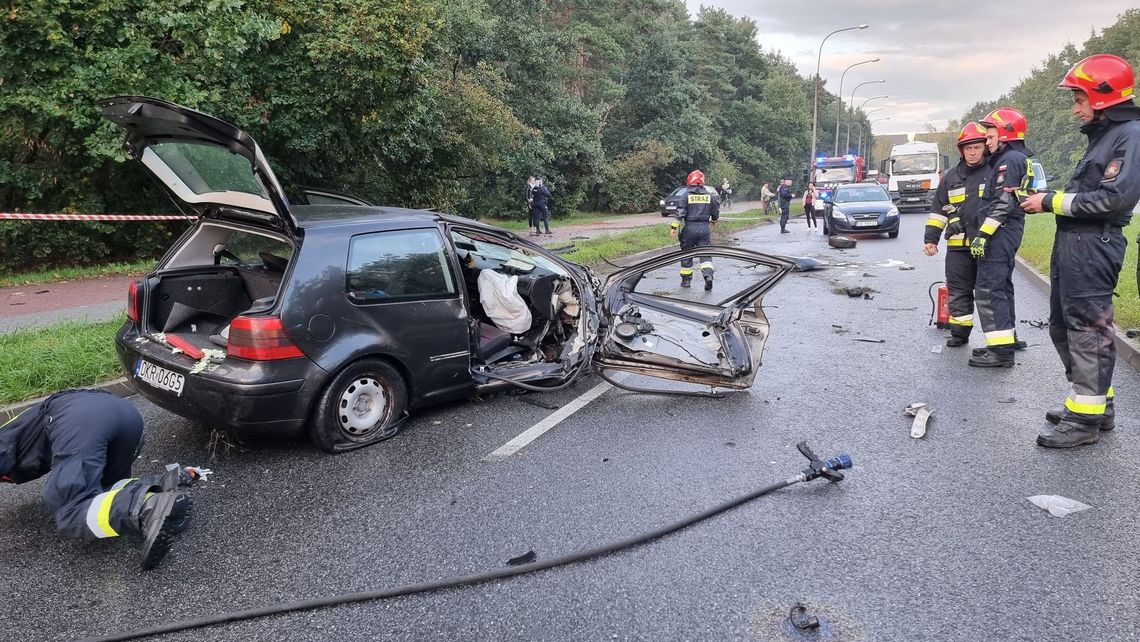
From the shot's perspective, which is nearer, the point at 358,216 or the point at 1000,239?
the point at 358,216

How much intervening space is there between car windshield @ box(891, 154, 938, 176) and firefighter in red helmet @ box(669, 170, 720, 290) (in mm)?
22869

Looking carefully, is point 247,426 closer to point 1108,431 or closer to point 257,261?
point 257,261

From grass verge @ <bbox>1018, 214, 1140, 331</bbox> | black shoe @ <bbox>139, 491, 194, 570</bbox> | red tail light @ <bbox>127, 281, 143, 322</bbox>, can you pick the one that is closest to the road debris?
grass verge @ <bbox>1018, 214, 1140, 331</bbox>

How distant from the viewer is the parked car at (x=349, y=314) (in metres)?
3.87

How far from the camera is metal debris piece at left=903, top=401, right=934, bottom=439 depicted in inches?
175

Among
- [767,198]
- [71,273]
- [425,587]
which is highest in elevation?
[71,273]

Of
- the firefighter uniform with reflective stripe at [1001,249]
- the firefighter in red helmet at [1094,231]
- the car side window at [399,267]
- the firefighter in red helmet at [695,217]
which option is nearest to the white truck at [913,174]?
the firefighter in red helmet at [695,217]

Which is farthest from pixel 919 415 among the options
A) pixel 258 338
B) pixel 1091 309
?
pixel 258 338

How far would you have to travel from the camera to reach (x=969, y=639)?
2482mm

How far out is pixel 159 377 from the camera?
4.07 m

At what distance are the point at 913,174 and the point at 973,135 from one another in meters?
26.2

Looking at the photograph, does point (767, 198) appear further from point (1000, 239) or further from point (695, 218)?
point (1000, 239)

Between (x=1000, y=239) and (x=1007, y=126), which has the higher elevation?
(x=1007, y=126)

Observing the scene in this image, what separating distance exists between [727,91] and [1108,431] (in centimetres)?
5512
